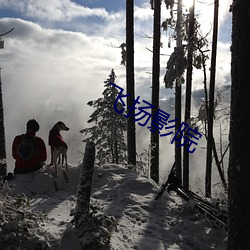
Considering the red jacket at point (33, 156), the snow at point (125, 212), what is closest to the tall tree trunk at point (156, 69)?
the snow at point (125, 212)

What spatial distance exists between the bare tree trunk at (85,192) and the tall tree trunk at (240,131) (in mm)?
2500

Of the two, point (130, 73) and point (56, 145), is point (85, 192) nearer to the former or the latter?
point (56, 145)

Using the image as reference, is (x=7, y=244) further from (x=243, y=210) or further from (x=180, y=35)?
(x=180, y=35)

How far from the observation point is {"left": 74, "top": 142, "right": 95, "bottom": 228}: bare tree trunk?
5.50m

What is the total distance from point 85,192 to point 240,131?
294 centimetres

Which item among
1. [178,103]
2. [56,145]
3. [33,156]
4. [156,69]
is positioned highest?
[156,69]

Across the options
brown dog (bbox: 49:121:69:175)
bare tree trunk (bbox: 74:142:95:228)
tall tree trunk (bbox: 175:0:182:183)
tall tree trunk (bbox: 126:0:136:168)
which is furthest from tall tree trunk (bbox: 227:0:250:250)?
tall tree trunk (bbox: 175:0:182:183)

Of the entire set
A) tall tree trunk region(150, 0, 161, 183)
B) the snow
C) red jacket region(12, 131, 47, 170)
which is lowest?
the snow

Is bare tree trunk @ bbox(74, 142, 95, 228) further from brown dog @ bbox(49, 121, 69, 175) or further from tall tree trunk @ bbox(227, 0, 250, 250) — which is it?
brown dog @ bbox(49, 121, 69, 175)

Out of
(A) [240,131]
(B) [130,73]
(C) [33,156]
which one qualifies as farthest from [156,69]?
(A) [240,131]

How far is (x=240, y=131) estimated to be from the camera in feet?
14.6

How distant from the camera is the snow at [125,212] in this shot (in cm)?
586

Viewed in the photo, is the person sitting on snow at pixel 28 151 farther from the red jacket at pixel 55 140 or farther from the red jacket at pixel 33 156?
the red jacket at pixel 55 140

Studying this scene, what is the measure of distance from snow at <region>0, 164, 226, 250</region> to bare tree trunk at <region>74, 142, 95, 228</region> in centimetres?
32
